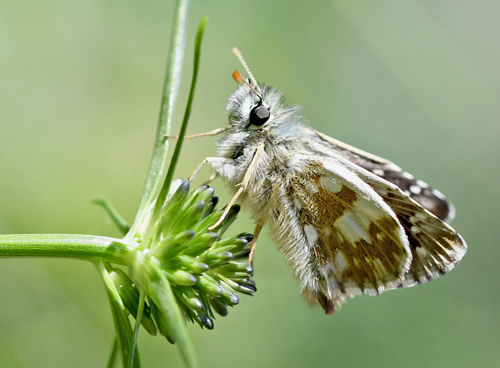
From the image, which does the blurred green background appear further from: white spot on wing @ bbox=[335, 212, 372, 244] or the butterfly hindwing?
white spot on wing @ bbox=[335, 212, 372, 244]

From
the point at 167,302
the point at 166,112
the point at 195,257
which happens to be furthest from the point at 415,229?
the point at 167,302

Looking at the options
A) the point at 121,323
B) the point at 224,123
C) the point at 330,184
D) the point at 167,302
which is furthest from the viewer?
the point at 224,123

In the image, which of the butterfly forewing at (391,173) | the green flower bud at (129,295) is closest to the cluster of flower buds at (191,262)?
the green flower bud at (129,295)

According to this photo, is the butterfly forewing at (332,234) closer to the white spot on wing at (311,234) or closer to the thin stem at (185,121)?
the white spot on wing at (311,234)

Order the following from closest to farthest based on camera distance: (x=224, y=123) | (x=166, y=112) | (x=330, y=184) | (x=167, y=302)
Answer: (x=167, y=302)
(x=166, y=112)
(x=330, y=184)
(x=224, y=123)

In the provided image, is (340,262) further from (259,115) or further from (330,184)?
(259,115)

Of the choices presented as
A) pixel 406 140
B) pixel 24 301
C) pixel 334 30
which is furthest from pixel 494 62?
pixel 24 301

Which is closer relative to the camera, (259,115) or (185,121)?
(185,121)

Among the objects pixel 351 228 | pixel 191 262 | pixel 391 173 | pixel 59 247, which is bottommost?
pixel 351 228

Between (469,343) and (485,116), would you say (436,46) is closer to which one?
(485,116)
